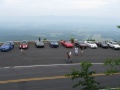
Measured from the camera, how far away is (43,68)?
132ft

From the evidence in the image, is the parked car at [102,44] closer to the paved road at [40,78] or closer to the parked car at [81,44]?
the parked car at [81,44]

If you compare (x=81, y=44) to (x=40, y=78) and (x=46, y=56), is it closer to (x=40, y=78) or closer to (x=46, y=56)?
(x=46, y=56)

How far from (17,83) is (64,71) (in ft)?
26.9

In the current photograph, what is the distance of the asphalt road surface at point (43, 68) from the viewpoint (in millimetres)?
32656

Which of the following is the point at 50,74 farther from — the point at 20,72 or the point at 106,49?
the point at 106,49

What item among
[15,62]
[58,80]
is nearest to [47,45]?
[15,62]

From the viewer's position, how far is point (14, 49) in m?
52.6

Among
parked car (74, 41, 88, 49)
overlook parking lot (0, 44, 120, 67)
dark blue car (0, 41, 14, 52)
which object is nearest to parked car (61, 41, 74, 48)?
overlook parking lot (0, 44, 120, 67)

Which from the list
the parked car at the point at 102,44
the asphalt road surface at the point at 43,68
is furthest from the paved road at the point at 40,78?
the parked car at the point at 102,44

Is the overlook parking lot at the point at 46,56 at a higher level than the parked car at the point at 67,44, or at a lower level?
lower

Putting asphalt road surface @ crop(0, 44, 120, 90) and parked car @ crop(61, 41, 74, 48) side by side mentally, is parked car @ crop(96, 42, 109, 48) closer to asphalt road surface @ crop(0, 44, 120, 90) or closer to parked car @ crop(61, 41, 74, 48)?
asphalt road surface @ crop(0, 44, 120, 90)

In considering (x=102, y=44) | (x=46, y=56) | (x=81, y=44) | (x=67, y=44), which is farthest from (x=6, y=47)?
(x=102, y=44)

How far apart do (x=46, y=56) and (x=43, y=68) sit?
7.99m

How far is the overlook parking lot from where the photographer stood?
144ft
